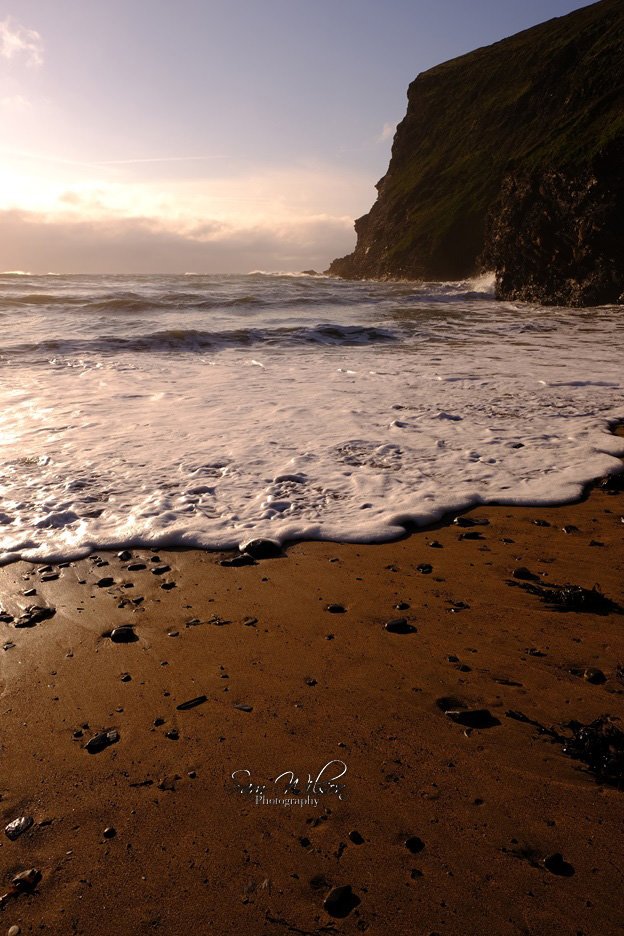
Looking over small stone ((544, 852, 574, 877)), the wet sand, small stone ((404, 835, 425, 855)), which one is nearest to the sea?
the wet sand

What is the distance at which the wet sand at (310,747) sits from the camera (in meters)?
1.84

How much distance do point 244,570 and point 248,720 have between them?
1412 mm

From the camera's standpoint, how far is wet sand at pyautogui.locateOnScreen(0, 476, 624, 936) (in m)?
1.84

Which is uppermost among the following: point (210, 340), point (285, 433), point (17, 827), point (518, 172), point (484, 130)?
point (484, 130)

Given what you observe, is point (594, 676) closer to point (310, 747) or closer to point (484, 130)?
point (310, 747)

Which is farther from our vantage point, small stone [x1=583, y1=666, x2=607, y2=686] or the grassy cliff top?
the grassy cliff top

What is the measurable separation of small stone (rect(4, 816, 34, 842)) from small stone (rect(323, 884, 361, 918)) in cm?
108

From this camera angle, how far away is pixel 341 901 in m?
1.82

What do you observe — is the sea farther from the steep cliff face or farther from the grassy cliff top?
the grassy cliff top

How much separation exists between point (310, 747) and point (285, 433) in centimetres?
467

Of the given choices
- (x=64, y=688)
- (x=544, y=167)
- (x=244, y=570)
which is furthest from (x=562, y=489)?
(x=544, y=167)
